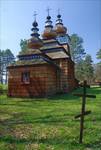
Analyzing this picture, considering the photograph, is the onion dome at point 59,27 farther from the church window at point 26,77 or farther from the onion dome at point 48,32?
the church window at point 26,77

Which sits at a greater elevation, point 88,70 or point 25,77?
point 88,70

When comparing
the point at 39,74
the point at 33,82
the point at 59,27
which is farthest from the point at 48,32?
the point at 33,82

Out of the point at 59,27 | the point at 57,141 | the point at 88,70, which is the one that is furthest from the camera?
the point at 88,70

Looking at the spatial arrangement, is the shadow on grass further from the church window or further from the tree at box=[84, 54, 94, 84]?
the tree at box=[84, 54, 94, 84]

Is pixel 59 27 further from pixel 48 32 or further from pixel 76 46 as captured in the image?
pixel 76 46

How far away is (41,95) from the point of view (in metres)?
24.6

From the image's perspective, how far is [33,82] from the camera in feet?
82.0

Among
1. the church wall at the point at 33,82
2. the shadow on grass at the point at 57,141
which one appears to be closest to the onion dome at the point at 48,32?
the church wall at the point at 33,82

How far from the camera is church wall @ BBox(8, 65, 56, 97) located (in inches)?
970

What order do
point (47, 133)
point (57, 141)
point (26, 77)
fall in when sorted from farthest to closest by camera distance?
point (26, 77) < point (47, 133) < point (57, 141)

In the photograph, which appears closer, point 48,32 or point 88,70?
point 48,32

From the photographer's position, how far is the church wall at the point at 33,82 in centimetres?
2464

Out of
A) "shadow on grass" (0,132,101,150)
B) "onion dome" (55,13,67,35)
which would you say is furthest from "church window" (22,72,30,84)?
"onion dome" (55,13,67,35)

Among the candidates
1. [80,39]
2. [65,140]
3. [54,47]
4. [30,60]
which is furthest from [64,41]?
[80,39]
